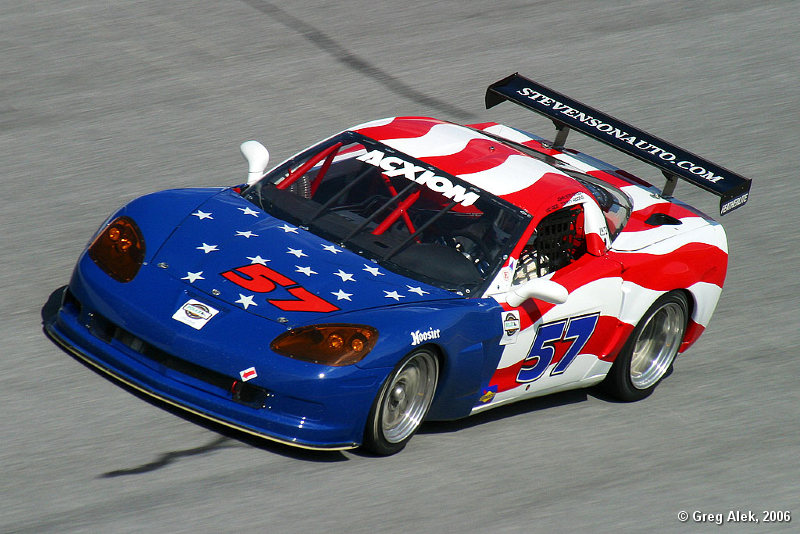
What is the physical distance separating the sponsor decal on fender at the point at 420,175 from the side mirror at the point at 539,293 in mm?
606

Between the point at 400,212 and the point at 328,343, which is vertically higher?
the point at 400,212

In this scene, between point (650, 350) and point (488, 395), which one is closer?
point (488, 395)

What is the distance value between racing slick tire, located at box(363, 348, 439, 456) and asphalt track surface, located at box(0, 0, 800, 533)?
0.11 m

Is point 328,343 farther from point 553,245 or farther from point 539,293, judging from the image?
point 553,245

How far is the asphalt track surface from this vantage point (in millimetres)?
4770

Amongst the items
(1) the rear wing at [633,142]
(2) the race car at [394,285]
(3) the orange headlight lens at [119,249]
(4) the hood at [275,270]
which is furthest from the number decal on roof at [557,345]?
(3) the orange headlight lens at [119,249]

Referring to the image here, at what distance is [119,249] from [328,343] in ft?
4.01

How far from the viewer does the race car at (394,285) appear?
15.6 ft

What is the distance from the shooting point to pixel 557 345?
5691mm

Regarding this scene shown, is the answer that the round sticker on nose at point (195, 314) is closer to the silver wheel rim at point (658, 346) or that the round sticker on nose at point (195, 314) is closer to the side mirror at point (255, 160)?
the side mirror at point (255, 160)

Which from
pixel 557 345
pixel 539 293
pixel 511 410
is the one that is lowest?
pixel 511 410

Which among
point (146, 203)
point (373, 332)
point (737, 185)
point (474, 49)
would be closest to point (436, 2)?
point (474, 49)

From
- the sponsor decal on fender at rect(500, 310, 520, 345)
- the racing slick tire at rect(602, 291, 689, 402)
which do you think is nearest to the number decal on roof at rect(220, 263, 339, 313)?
the sponsor decal on fender at rect(500, 310, 520, 345)

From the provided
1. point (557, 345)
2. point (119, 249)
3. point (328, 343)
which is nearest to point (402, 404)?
point (328, 343)
